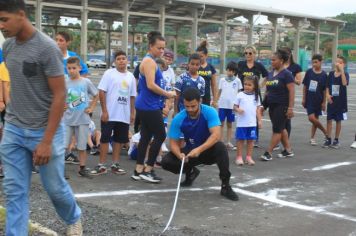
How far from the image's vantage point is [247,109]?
8.44m

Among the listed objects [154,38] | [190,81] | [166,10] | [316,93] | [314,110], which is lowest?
[314,110]

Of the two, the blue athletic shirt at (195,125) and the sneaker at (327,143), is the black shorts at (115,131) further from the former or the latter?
the sneaker at (327,143)

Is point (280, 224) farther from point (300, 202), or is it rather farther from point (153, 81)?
point (153, 81)

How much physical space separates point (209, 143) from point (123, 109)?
160cm

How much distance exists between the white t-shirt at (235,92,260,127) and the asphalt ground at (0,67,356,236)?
0.68m

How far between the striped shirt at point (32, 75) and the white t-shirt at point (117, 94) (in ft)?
10.8

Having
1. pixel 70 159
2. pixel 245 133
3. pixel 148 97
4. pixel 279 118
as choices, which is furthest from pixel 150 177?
pixel 279 118

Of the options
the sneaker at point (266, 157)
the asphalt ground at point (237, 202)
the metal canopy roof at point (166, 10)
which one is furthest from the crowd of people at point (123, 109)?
the metal canopy roof at point (166, 10)

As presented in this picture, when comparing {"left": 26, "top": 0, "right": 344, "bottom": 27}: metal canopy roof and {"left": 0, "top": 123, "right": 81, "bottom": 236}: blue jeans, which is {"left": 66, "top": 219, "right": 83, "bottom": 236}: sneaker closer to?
{"left": 0, "top": 123, "right": 81, "bottom": 236}: blue jeans

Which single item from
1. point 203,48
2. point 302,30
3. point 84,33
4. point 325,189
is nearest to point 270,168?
point 325,189

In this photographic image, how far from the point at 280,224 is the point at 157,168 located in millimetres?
2956

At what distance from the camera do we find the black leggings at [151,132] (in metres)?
6.72

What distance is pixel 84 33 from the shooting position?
35.7 meters

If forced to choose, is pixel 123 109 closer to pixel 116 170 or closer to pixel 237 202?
pixel 116 170
